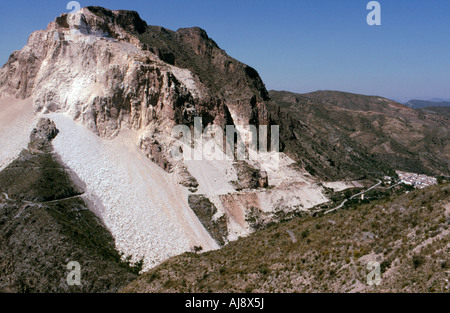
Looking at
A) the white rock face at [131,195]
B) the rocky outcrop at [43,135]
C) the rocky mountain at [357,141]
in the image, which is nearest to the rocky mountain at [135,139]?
the white rock face at [131,195]

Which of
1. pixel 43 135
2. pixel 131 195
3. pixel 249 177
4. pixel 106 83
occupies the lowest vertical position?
pixel 131 195

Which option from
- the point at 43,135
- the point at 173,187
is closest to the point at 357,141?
the point at 173,187

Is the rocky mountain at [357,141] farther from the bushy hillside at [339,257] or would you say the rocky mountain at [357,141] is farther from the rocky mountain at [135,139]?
the bushy hillside at [339,257]

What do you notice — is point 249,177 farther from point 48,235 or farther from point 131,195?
point 48,235

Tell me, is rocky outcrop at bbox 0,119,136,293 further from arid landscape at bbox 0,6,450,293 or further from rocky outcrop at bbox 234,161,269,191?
rocky outcrop at bbox 234,161,269,191

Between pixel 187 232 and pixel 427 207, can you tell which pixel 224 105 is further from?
pixel 427 207

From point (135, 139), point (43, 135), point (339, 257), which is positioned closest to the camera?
point (339, 257)

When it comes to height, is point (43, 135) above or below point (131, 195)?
above

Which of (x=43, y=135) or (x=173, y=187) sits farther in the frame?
(x=173, y=187)
